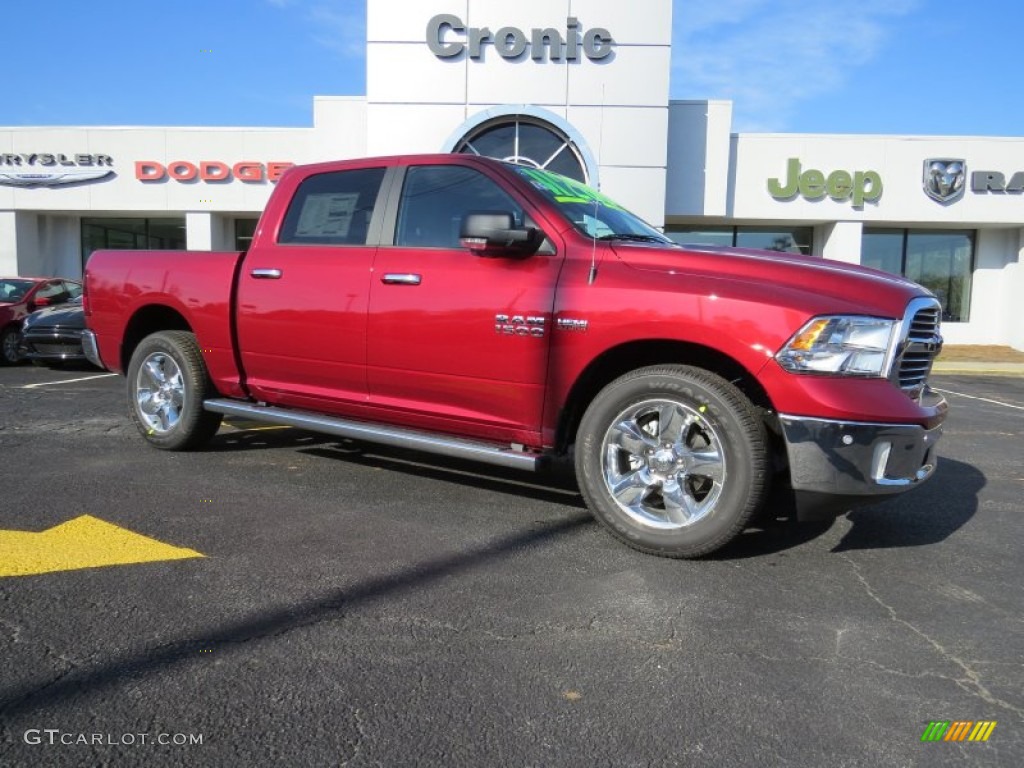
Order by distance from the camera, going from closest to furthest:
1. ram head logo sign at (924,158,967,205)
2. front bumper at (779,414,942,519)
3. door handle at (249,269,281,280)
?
front bumper at (779,414,942,519), door handle at (249,269,281,280), ram head logo sign at (924,158,967,205)

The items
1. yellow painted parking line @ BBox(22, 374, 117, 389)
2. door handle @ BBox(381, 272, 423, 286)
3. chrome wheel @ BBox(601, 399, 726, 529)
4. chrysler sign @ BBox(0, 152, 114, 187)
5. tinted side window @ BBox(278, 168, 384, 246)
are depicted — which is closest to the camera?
chrome wheel @ BBox(601, 399, 726, 529)

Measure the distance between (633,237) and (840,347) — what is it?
1421 millimetres

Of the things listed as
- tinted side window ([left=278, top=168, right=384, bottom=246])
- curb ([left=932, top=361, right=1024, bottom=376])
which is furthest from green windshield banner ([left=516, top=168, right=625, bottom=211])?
curb ([left=932, top=361, right=1024, bottom=376])

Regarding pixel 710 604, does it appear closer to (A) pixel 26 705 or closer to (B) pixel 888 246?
(A) pixel 26 705

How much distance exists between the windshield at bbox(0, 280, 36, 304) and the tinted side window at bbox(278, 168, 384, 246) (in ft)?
32.6

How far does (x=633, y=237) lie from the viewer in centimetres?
421

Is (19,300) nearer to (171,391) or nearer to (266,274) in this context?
(171,391)

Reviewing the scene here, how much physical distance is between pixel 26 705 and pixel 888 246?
2289 cm

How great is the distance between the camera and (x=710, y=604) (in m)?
3.04

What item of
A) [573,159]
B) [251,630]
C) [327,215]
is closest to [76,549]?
[251,630]

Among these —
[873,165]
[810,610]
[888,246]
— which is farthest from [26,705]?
[888,246]

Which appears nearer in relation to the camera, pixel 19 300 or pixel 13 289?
pixel 19 300

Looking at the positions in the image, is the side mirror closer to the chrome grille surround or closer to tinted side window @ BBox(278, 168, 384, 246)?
tinted side window @ BBox(278, 168, 384, 246)

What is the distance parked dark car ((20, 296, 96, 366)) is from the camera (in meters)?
11.2
